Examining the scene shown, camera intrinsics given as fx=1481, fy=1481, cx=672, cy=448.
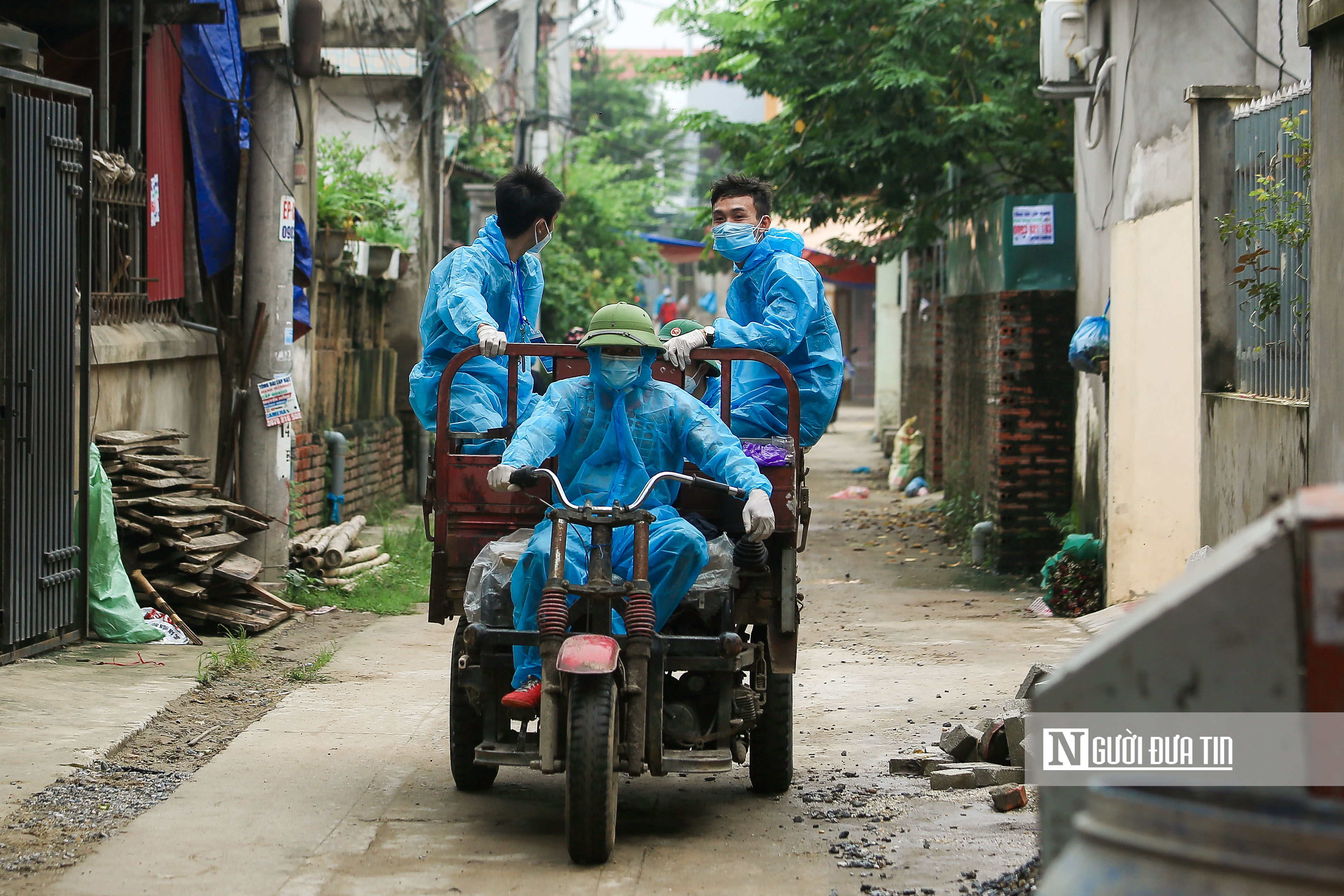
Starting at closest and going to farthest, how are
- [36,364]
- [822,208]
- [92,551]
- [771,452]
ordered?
1. [771,452]
2. [36,364]
3. [92,551]
4. [822,208]

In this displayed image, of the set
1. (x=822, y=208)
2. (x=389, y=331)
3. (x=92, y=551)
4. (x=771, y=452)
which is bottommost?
(x=92, y=551)

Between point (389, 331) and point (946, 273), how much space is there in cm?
566

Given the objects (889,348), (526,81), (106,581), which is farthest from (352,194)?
(889,348)

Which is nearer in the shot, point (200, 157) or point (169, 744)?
point (169, 744)

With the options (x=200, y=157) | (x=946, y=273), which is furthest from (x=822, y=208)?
(x=200, y=157)

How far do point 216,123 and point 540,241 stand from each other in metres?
3.74

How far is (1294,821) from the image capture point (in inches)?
76.2

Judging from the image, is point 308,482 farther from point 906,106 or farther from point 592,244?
point 592,244

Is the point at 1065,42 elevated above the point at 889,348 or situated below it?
above

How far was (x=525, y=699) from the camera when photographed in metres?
4.79

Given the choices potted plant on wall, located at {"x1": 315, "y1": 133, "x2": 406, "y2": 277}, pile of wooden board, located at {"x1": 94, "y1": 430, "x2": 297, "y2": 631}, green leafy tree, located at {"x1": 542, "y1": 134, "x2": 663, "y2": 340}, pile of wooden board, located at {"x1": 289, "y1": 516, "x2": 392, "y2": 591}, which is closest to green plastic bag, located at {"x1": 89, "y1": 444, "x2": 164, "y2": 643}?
pile of wooden board, located at {"x1": 94, "y1": 430, "x2": 297, "y2": 631}

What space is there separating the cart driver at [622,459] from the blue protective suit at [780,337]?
0.88m

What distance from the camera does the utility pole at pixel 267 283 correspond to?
945 centimetres

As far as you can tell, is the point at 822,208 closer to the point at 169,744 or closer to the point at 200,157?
the point at 200,157
